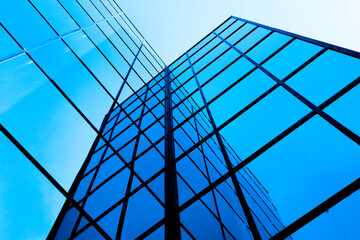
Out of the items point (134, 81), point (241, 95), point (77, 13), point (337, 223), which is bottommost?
point (337, 223)

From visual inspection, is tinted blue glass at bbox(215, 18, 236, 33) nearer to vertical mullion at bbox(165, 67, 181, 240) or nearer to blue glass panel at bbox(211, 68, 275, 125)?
blue glass panel at bbox(211, 68, 275, 125)

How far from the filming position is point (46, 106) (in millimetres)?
6289

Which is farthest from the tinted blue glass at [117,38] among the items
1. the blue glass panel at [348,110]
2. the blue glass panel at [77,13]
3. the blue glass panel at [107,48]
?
the blue glass panel at [348,110]

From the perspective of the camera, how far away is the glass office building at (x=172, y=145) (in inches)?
183

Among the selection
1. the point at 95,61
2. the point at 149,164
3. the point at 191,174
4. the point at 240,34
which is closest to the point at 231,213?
the point at 191,174

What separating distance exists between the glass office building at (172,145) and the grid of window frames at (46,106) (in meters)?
0.03

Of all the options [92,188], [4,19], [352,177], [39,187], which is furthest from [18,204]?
[352,177]

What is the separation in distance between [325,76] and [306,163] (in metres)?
2.20

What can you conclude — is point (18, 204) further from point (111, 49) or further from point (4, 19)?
point (111, 49)

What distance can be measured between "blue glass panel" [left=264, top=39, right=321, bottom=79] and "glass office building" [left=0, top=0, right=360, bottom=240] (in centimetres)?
5

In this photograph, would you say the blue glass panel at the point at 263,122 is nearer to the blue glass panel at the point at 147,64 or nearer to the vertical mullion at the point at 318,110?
the vertical mullion at the point at 318,110

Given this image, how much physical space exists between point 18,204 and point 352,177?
5.10 m

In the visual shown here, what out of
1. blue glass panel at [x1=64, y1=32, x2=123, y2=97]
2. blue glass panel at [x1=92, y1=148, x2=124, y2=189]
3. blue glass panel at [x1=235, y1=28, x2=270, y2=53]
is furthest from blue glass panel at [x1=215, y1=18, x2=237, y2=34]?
blue glass panel at [x1=92, y1=148, x2=124, y2=189]

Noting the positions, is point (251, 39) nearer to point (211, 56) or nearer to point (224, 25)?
point (211, 56)
